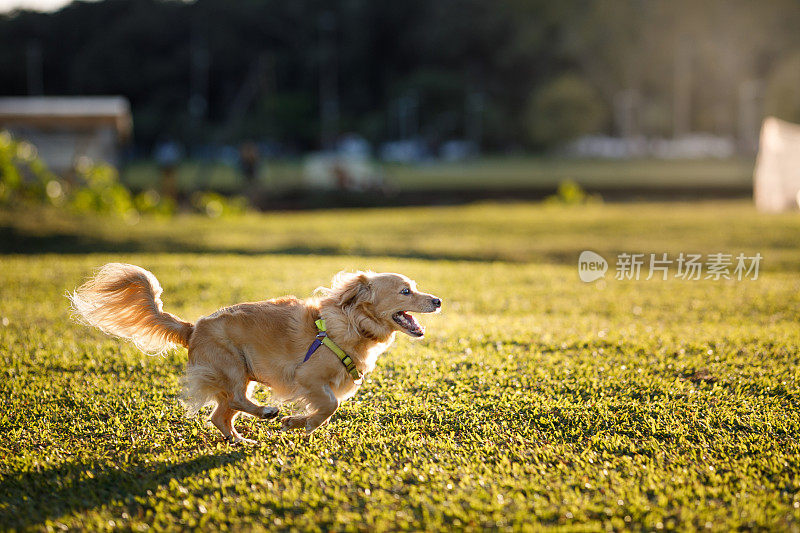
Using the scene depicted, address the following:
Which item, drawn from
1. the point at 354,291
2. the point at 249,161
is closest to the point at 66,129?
the point at 249,161

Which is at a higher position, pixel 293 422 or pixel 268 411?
pixel 268 411

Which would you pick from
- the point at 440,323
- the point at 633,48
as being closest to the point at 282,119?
the point at 633,48

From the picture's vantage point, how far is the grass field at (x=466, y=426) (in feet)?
12.9

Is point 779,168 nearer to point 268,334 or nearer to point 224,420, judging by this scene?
point 268,334

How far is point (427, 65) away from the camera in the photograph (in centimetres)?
9575

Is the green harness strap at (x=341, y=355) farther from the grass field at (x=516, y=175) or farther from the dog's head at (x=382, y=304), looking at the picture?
the grass field at (x=516, y=175)

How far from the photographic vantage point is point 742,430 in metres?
5.04

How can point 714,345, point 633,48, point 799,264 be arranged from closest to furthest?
point 714,345 → point 799,264 → point 633,48

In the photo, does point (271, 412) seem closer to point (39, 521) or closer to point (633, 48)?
point (39, 521)

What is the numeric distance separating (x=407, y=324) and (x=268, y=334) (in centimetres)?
90

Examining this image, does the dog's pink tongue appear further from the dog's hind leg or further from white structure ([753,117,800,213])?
white structure ([753,117,800,213])

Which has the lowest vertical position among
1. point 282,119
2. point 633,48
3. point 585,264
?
point 585,264

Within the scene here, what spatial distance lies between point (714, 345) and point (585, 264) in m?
7.70

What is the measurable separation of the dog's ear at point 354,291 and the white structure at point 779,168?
54.5 feet
